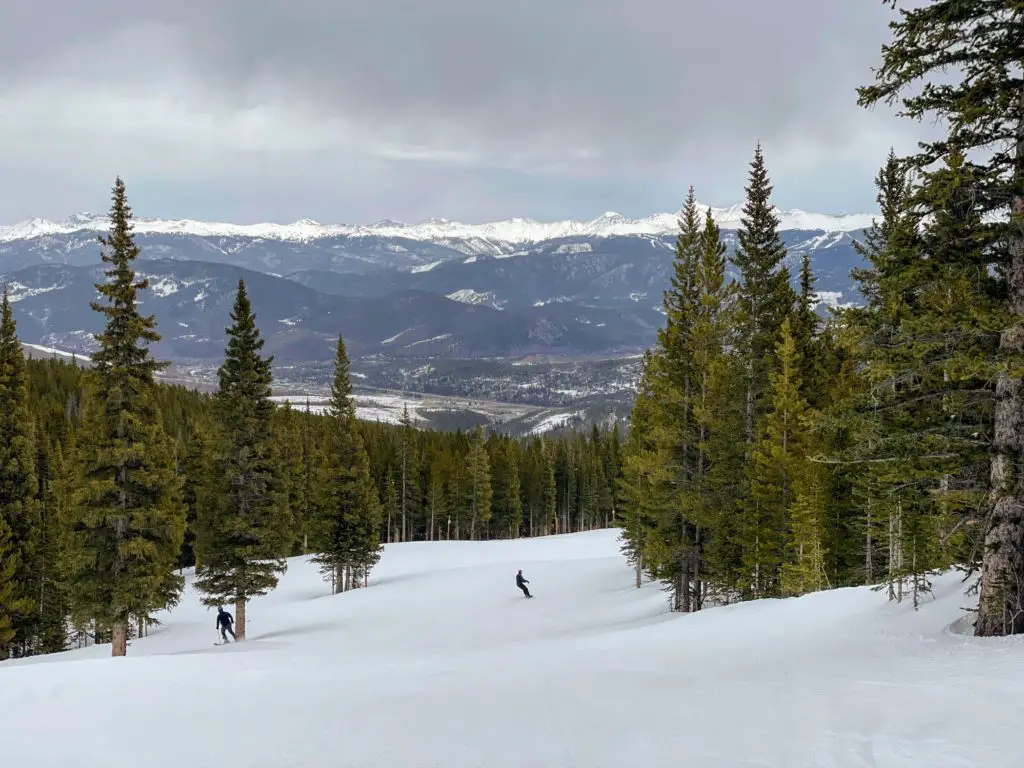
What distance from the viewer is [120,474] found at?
24.1 meters

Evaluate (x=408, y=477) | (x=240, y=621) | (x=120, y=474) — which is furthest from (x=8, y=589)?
(x=408, y=477)

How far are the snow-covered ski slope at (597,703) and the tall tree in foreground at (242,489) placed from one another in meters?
13.2

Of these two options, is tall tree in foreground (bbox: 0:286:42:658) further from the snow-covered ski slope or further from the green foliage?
the snow-covered ski slope

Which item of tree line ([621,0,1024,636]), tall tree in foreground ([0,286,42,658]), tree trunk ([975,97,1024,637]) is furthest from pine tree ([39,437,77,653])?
tree trunk ([975,97,1024,637])

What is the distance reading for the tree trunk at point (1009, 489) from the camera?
10.5 metres

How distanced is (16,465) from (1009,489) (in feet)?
121

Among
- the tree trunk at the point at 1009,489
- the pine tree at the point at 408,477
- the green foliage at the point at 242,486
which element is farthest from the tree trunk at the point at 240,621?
the pine tree at the point at 408,477

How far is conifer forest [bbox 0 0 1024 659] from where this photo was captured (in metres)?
10.8

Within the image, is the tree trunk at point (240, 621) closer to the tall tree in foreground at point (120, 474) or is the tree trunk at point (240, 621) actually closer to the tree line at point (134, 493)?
the tree line at point (134, 493)

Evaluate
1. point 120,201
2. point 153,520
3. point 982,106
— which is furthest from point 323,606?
point 982,106

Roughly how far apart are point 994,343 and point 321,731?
38.8 feet

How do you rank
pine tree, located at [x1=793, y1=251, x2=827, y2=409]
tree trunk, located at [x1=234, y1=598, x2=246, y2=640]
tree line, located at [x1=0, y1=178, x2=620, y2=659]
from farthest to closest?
tree trunk, located at [x1=234, y1=598, x2=246, y2=640] < pine tree, located at [x1=793, y1=251, x2=827, y2=409] < tree line, located at [x1=0, y1=178, x2=620, y2=659]

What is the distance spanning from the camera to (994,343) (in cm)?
1079

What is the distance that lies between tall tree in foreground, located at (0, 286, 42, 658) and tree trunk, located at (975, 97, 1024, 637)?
116ft
